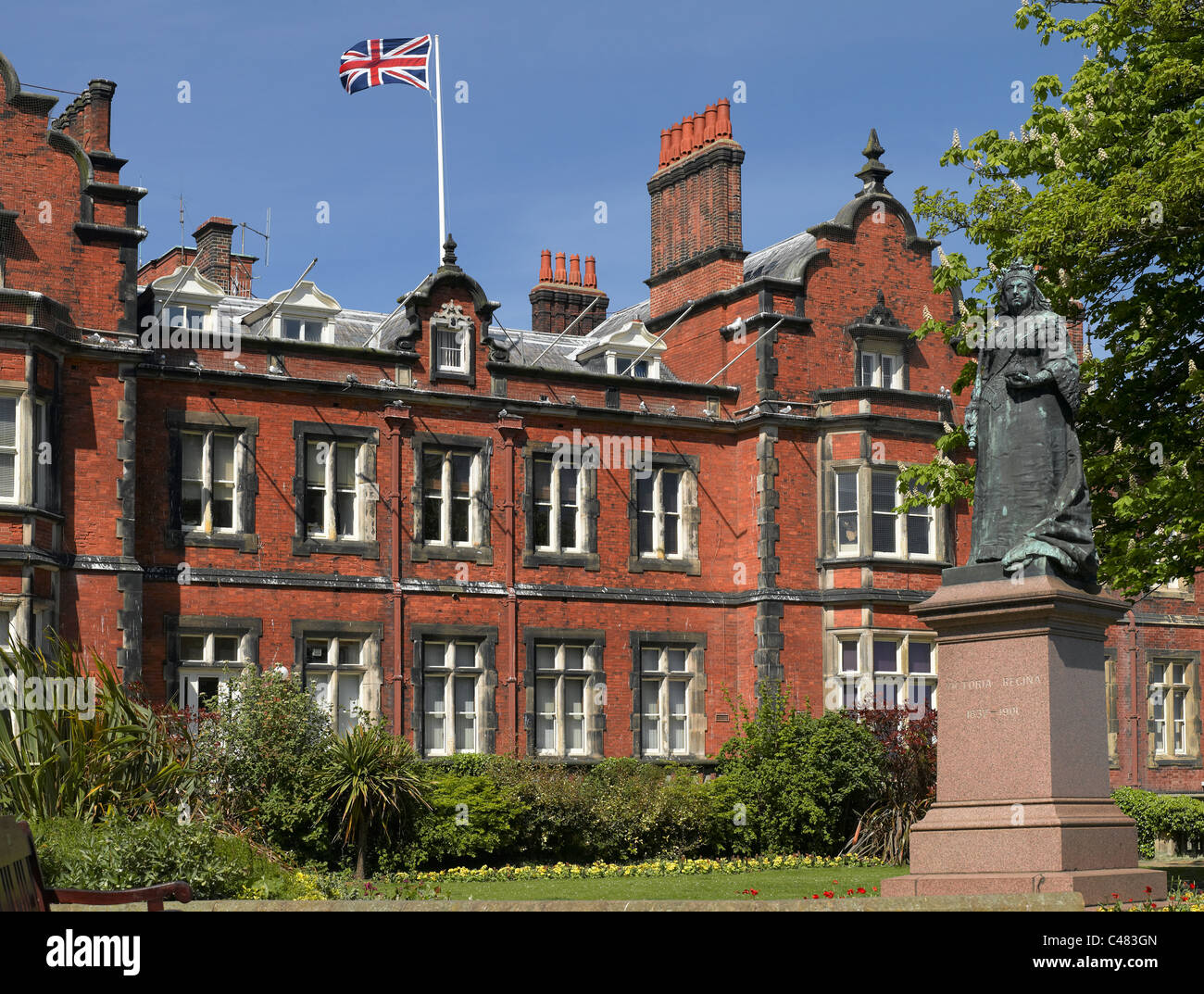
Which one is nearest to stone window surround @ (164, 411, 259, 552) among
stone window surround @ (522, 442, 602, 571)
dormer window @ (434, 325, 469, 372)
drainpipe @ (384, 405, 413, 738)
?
drainpipe @ (384, 405, 413, 738)

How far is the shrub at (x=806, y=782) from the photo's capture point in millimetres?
28719

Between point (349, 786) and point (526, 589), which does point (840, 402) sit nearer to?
point (526, 589)

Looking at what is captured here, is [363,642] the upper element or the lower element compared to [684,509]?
lower

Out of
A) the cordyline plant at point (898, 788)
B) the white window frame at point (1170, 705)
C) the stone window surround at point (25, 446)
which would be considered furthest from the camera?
the white window frame at point (1170, 705)

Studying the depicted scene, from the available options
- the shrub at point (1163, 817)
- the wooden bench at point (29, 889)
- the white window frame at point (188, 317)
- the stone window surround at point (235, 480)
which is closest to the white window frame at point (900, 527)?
the shrub at point (1163, 817)

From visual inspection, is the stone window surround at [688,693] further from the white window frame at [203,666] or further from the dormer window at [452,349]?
the white window frame at [203,666]

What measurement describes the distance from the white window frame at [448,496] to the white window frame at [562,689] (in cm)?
269

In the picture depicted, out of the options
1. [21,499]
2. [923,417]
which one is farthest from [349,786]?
[923,417]

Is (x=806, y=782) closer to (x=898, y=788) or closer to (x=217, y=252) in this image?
(x=898, y=788)

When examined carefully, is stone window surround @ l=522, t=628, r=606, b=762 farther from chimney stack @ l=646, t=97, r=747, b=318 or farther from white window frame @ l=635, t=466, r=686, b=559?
chimney stack @ l=646, t=97, r=747, b=318

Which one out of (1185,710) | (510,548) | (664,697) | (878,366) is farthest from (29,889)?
(1185,710)

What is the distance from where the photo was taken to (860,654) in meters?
34.0

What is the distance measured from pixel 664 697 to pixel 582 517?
427 centimetres

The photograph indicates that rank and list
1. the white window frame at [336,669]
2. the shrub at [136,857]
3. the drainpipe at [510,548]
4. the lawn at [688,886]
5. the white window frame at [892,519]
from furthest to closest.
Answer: the white window frame at [892,519], the drainpipe at [510,548], the white window frame at [336,669], the lawn at [688,886], the shrub at [136,857]
